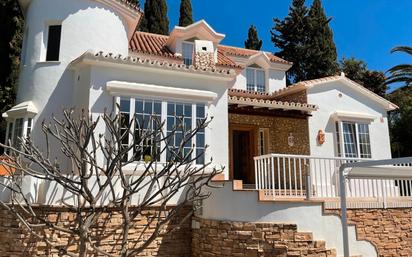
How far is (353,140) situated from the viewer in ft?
70.4

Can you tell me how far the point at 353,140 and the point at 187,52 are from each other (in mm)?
12883

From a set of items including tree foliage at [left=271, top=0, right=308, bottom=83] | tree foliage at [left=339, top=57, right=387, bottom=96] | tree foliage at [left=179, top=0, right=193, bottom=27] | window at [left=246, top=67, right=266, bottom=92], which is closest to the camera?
window at [left=246, top=67, right=266, bottom=92]

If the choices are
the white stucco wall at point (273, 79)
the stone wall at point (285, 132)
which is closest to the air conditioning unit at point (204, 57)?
the stone wall at point (285, 132)

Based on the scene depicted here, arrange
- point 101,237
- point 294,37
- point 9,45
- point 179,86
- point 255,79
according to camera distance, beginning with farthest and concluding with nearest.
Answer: point 294,37 → point 255,79 → point 9,45 → point 179,86 → point 101,237

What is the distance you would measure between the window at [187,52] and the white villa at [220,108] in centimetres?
7

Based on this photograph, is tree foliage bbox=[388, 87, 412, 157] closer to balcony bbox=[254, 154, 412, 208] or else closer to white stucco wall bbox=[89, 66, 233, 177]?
balcony bbox=[254, 154, 412, 208]

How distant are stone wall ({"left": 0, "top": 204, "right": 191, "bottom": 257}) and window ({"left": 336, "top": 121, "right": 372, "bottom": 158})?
39.2ft

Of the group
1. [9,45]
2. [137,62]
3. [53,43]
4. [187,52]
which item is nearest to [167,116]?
[137,62]

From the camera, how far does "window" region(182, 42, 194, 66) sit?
994 inches

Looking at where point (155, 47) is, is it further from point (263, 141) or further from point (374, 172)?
point (374, 172)

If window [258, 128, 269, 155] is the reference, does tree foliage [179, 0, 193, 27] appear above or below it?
above

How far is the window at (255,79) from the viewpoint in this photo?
2839cm

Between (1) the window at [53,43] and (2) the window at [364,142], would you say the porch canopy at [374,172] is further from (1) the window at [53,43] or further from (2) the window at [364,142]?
(1) the window at [53,43]

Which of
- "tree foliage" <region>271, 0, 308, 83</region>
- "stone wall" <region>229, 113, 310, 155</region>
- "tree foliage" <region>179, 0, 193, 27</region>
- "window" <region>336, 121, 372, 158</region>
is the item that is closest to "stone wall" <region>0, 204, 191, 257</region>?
"stone wall" <region>229, 113, 310, 155</region>
